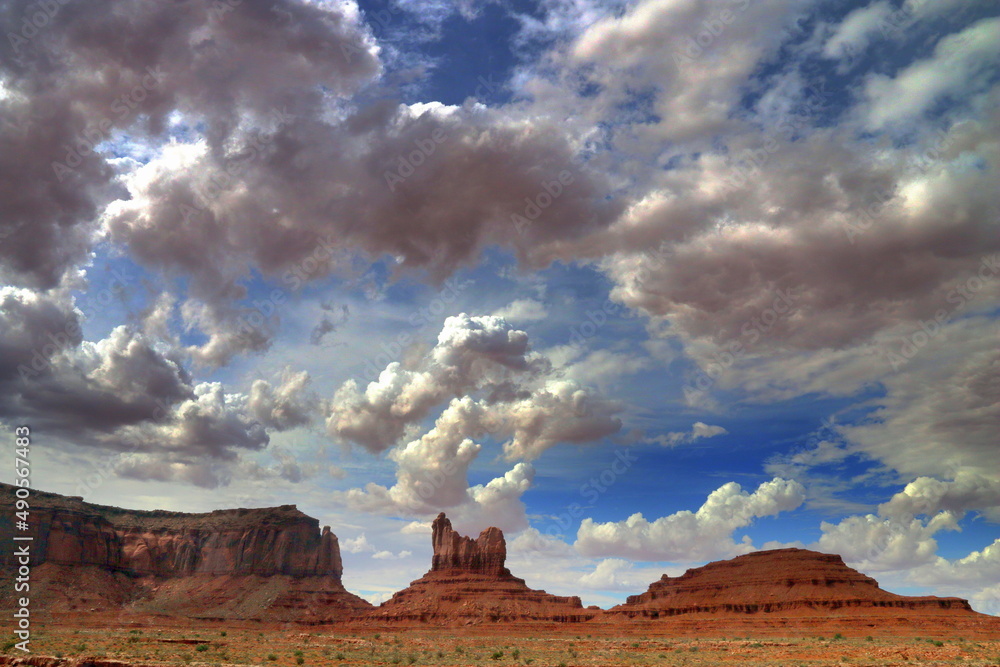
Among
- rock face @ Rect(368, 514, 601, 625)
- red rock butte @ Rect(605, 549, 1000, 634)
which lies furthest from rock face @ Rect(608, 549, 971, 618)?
rock face @ Rect(368, 514, 601, 625)

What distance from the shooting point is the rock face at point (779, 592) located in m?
152

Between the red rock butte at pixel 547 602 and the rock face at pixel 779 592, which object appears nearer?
the red rock butte at pixel 547 602

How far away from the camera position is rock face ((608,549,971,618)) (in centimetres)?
15188

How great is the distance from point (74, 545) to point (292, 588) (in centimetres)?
6734

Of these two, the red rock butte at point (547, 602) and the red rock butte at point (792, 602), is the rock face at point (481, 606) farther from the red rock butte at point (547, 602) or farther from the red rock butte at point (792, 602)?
the red rock butte at point (792, 602)

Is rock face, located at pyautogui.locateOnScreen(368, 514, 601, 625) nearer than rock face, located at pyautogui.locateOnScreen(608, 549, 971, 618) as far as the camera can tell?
No

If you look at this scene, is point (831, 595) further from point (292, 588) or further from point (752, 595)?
point (292, 588)

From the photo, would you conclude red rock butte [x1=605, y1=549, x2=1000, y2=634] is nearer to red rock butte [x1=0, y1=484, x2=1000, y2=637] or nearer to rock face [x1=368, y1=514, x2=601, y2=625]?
red rock butte [x1=0, y1=484, x2=1000, y2=637]

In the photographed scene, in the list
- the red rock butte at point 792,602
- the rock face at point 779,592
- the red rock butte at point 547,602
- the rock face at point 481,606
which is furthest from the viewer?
the rock face at point 481,606

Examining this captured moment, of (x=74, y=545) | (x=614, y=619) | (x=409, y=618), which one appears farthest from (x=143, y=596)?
(x=614, y=619)

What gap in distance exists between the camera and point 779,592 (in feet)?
547

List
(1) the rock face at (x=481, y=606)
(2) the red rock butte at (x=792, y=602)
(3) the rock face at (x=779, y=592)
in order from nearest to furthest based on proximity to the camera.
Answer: (2) the red rock butte at (x=792, y=602), (3) the rock face at (x=779, y=592), (1) the rock face at (x=481, y=606)

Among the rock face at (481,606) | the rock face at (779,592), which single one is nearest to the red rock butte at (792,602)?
the rock face at (779,592)

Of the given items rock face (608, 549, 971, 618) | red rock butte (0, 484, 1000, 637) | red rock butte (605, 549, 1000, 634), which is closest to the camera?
red rock butte (605, 549, 1000, 634)
